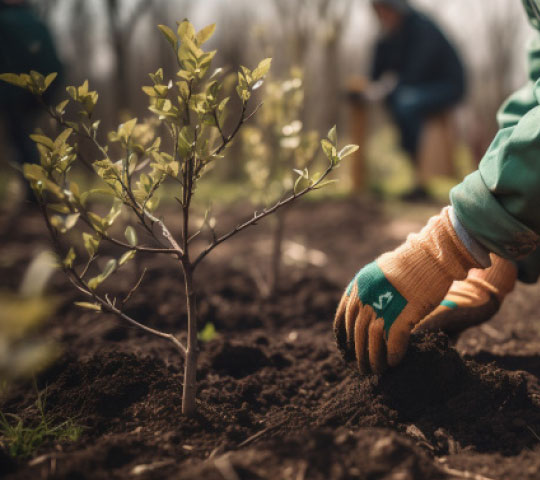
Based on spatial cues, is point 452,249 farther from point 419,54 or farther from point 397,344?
point 419,54

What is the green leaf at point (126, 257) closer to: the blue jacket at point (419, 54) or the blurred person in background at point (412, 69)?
the blurred person in background at point (412, 69)

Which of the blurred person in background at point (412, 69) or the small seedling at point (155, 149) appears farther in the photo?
the blurred person in background at point (412, 69)

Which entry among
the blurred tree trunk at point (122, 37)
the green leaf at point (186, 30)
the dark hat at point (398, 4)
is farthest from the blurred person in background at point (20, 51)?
the dark hat at point (398, 4)

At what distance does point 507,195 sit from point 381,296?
18.9 inches

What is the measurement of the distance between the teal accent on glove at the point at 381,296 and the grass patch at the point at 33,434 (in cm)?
96

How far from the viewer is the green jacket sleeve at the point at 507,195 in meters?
1.43

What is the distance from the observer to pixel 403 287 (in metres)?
1.65

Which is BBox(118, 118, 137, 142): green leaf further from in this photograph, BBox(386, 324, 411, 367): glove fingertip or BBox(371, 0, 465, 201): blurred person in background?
BBox(371, 0, 465, 201): blurred person in background

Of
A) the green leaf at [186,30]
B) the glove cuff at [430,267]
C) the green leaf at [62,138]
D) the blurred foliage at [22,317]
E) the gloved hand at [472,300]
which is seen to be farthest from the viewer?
the gloved hand at [472,300]

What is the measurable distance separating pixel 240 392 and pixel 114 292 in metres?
1.55

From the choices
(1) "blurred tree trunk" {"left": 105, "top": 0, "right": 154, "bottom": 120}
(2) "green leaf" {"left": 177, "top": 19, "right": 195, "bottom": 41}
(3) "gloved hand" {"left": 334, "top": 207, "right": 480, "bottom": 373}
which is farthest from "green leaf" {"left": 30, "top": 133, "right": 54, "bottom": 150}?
(1) "blurred tree trunk" {"left": 105, "top": 0, "right": 154, "bottom": 120}

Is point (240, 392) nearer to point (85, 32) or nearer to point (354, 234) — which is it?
point (354, 234)

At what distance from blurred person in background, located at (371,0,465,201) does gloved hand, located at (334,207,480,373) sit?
5044mm

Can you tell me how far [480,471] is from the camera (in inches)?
→ 53.3
